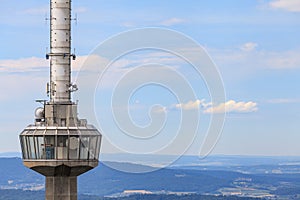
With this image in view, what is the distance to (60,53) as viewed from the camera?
76.4 m

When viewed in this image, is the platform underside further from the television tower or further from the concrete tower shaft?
the concrete tower shaft

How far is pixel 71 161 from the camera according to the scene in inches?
2965

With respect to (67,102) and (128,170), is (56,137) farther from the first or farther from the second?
(128,170)

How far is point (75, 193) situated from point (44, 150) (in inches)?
193

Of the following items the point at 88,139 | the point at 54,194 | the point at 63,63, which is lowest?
the point at 54,194

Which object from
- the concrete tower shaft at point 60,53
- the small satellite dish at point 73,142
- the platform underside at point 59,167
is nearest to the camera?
the small satellite dish at point 73,142

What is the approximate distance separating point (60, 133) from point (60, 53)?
699 cm

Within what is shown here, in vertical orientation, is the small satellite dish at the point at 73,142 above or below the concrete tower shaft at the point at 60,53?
below

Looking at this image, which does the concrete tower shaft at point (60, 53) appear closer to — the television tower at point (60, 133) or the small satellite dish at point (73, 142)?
the television tower at point (60, 133)

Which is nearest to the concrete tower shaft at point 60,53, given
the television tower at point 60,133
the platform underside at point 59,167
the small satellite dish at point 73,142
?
the television tower at point 60,133

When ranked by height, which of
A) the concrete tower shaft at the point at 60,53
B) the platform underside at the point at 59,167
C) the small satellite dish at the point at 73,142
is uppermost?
the concrete tower shaft at the point at 60,53

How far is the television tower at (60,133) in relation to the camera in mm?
75156

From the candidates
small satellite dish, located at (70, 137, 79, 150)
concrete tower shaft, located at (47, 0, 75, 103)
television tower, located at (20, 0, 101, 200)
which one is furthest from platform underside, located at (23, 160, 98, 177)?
concrete tower shaft, located at (47, 0, 75, 103)

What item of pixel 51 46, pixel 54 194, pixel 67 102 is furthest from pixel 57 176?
pixel 51 46
